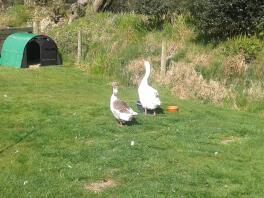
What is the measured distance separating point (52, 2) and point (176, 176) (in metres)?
18.4

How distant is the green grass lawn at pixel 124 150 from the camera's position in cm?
820

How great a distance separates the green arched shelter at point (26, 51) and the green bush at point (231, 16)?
564cm

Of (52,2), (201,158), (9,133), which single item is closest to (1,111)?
(9,133)

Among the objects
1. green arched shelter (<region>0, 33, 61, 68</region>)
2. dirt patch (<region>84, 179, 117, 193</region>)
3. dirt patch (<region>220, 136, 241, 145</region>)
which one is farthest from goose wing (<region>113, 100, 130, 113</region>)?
green arched shelter (<region>0, 33, 61, 68</region>)

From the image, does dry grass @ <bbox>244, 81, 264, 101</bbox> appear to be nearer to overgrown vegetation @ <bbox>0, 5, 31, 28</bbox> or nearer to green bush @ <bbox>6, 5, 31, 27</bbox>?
overgrown vegetation @ <bbox>0, 5, 31, 28</bbox>

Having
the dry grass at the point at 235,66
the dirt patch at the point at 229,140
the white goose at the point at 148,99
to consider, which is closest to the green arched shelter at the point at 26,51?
the dry grass at the point at 235,66

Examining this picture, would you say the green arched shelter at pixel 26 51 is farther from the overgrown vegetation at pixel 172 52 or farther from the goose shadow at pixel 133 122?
the goose shadow at pixel 133 122

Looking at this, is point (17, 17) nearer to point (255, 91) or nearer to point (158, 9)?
point (158, 9)

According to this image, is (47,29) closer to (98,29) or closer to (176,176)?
(98,29)

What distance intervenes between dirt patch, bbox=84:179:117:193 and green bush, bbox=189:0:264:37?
29.8ft

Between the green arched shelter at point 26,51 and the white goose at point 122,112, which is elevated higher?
the white goose at point 122,112

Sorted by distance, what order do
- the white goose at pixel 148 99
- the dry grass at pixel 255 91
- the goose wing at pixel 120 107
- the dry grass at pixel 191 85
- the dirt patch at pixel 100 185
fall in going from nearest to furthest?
the dirt patch at pixel 100 185, the goose wing at pixel 120 107, the white goose at pixel 148 99, the dry grass at pixel 255 91, the dry grass at pixel 191 85

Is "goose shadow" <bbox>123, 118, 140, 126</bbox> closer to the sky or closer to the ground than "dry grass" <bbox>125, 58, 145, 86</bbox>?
closer to the sky

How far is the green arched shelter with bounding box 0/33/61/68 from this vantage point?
1959 centimetres
